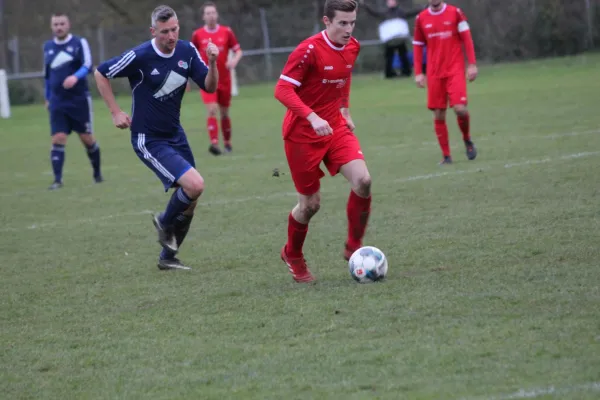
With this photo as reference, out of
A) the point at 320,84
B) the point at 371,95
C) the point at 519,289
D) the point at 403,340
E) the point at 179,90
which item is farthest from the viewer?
the point at 371,95

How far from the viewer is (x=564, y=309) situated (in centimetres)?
540

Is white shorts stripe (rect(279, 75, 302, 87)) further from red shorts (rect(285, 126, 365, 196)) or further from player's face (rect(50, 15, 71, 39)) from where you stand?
player's face (rect(50, 15, 71, 39))

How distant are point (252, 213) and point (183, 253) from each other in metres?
1.79

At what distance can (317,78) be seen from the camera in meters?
6.72

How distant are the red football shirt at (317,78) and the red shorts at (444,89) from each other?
5.55m

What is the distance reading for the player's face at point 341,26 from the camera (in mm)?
6527

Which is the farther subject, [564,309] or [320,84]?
[320,84]

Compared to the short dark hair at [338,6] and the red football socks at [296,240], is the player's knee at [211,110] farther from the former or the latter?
the short dark hair at [338,6]

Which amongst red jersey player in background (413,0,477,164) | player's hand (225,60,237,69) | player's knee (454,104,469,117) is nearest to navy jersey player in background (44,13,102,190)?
player's hand (225,60,237,69)

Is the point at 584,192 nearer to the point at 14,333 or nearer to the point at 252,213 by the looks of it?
the point at 252,213

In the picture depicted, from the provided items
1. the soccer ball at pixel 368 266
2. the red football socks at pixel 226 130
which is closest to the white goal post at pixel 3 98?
the red football socks at pixel 226 130

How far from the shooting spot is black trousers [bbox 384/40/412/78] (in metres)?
28.6

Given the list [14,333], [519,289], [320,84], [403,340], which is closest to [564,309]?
[519,289]

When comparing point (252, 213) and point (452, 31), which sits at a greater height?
point (452, 31)
